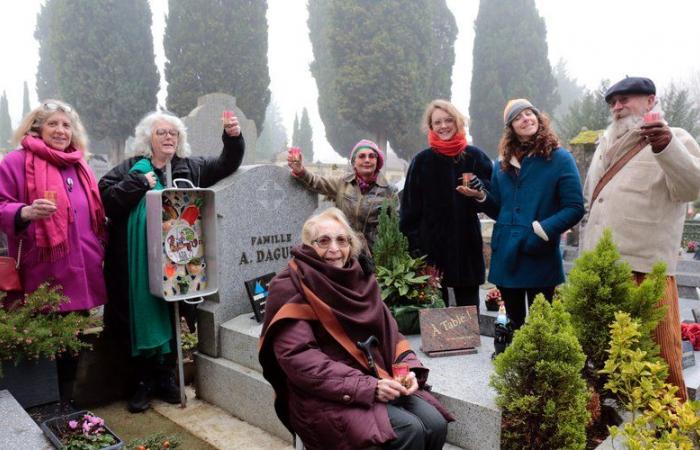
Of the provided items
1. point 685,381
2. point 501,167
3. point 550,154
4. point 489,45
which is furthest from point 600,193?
point 489,45

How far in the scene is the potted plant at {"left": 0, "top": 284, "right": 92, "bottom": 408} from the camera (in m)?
2.71

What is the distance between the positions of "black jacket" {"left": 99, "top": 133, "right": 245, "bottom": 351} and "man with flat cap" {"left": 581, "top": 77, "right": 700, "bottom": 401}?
8.39 ft

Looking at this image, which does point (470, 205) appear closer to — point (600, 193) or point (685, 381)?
point (600, 193)

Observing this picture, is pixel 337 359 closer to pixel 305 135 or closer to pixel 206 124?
pixel 206 124

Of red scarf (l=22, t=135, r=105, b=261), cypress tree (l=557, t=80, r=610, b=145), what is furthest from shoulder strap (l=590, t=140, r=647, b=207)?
cypress tree (l=557, t=80, r=610, b=145)

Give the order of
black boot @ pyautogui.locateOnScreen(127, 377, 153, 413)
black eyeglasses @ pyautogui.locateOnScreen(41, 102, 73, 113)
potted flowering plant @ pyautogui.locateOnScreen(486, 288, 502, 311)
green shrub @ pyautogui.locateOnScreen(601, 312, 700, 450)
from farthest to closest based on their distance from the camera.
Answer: potted flowering plant @ pyautogui.locateOnScreen(486, 288, 502, 311), black boot @ pyautogui.locateOnScreen(127, 377, 153, 413), black eyeglasses @ pyautogui.locateOnScreen(41, 102, 73, 113), green shrub @ pyautogui.locateOnScreen(601, 312, 700, 450)

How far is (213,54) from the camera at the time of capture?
71.6ft

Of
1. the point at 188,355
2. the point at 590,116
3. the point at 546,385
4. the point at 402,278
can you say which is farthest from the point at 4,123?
the point at 546,385

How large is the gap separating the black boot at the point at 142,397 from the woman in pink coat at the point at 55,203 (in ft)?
2.85

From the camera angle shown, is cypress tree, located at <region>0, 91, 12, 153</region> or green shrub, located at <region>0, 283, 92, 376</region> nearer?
green shrub, located at <region>0, 283, 92, 376</region>

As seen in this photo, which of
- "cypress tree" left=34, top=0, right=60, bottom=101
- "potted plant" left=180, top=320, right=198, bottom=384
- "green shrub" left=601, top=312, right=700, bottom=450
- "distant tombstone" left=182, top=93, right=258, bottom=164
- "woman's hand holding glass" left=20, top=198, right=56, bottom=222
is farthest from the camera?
"cypress tree" left=34, top=0, right=60, bottom=101

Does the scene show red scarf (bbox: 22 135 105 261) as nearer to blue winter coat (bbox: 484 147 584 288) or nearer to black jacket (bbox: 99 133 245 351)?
black jacket (bbox: 99 133 245 351)

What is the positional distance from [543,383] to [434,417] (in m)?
0.49

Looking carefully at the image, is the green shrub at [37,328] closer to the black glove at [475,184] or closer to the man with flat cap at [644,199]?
the black glove at [475,184]
